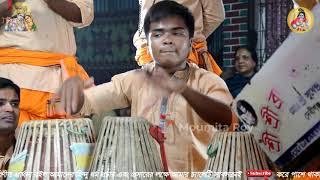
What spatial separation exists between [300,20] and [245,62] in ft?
0.95

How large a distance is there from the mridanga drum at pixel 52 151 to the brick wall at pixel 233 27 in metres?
0.64

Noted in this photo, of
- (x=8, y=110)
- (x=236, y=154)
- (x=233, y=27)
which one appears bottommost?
(x=236, y=154)

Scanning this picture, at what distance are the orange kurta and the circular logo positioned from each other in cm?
84

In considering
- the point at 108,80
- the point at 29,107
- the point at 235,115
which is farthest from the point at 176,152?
the point at 29,107

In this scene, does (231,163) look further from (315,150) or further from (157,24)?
(157,24)

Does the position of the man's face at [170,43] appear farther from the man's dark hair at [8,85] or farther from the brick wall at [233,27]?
the man's dark hair at [8,85]

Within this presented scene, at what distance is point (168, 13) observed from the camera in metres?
2.39

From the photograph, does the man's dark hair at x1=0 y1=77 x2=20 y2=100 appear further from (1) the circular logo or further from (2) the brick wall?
(1) the circular logo

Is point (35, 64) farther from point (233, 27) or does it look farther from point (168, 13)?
point (233, 27)

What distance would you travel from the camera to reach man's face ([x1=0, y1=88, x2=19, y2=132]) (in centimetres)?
255

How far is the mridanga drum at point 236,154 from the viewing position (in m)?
2.17

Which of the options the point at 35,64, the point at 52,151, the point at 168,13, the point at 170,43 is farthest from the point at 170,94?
the point at 35,64

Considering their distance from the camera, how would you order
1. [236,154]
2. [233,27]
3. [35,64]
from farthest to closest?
[35,64], [233,27], [236,154]

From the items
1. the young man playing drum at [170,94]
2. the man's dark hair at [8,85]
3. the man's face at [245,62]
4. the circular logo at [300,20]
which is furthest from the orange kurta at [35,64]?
the circular logo at [300,20]
